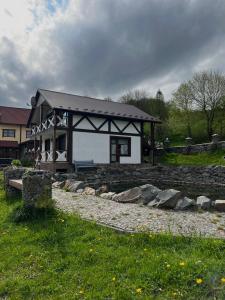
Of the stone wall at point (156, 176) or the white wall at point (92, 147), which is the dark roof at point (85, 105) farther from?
the stone wall at point (156, 176)

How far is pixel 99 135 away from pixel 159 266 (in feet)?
49.2

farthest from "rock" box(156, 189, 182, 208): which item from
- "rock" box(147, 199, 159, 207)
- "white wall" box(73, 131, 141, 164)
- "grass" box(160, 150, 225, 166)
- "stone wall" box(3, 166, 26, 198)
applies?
"grass" box(160, 150, 225, 166)

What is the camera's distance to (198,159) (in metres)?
19.4

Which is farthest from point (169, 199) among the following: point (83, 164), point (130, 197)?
point (83, 164)

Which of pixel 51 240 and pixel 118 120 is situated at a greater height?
pixel 118 120

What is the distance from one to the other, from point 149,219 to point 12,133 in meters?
30.6

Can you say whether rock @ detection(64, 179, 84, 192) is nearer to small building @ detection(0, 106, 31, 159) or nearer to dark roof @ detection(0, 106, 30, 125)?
small building @ detection(0, 106, 31, 159)

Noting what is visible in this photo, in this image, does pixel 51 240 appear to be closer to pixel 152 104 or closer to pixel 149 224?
pixel 149 224

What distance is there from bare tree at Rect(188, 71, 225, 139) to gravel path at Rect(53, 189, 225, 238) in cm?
2201

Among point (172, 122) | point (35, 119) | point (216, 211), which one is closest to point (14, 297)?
point (216, 211)

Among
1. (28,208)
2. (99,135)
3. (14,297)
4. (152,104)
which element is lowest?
(14,297)

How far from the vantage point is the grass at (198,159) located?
17906mm

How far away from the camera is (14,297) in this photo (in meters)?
2.65

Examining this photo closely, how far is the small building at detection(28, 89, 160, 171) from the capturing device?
1620 centimetres
